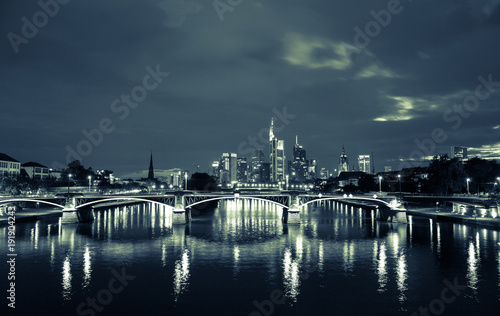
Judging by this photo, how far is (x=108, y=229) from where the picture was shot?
283 ft

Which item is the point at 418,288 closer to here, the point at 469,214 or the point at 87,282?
the point at 87,282

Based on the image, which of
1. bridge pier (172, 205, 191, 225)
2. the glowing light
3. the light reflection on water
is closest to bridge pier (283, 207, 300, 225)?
the light reflection on water

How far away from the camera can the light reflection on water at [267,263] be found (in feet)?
127

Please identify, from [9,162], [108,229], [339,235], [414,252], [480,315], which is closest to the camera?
[480,315]

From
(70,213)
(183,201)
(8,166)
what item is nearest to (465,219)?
(183,201)

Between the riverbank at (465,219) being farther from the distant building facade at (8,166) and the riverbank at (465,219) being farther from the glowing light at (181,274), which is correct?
the distant building facade at (8,166)

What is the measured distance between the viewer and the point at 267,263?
172 feet

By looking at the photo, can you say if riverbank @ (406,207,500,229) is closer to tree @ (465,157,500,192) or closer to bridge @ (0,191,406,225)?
bridge @ (0,191,406,225)

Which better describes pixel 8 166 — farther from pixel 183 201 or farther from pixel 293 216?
pixel 293 216

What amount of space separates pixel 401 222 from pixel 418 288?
196 feet

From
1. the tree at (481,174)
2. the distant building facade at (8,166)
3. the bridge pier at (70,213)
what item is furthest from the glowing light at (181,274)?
the distant building facade at (8,166)

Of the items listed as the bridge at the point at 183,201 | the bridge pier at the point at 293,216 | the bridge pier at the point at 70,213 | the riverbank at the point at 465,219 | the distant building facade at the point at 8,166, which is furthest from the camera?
the distant building facade at the point at 8,166

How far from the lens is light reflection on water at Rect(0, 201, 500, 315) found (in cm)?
3859

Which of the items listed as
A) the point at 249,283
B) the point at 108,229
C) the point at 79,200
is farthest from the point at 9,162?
the point at 249,283
